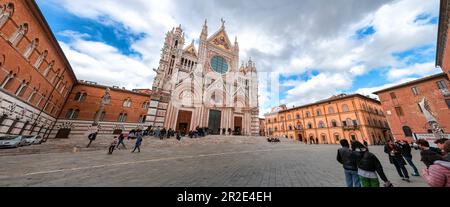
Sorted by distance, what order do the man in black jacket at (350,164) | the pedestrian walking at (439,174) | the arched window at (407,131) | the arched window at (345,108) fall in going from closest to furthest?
the pedestrian walking at (439,174) < the man in black jacket at (350,164) < the arched window at (407,131) < the arched window at (345,108)

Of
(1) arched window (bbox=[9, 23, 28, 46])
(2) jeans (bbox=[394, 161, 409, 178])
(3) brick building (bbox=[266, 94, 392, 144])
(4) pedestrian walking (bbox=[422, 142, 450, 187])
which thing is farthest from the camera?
(3) brick building (bbox=[266, 94, 392, 144])

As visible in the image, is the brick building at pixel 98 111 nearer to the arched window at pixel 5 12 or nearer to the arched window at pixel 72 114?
the arched window at pixel 72 114

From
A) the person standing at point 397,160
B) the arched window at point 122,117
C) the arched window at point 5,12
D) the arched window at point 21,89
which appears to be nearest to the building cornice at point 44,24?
the arched window at point 5,12

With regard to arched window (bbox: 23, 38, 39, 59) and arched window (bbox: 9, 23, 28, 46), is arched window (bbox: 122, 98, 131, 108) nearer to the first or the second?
arched window (bbox: 23, 38, 39, 59)

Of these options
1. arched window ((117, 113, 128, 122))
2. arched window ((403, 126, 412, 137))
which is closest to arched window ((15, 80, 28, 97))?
arched window ((117, 113, 128, 122))

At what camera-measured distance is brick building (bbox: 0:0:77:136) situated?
1080 centimetres

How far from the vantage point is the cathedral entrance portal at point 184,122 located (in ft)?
72.1

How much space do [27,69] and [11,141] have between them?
6.25 meters

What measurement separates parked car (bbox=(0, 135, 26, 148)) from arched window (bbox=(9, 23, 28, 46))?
24.8 feet

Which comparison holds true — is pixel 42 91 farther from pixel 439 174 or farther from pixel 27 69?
pixel 439 174

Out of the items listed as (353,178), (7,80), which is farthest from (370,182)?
(7,80)

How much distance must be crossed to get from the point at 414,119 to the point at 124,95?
147 ft

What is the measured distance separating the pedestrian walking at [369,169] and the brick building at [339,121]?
32130 millimetres

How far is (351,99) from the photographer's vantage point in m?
28.8
